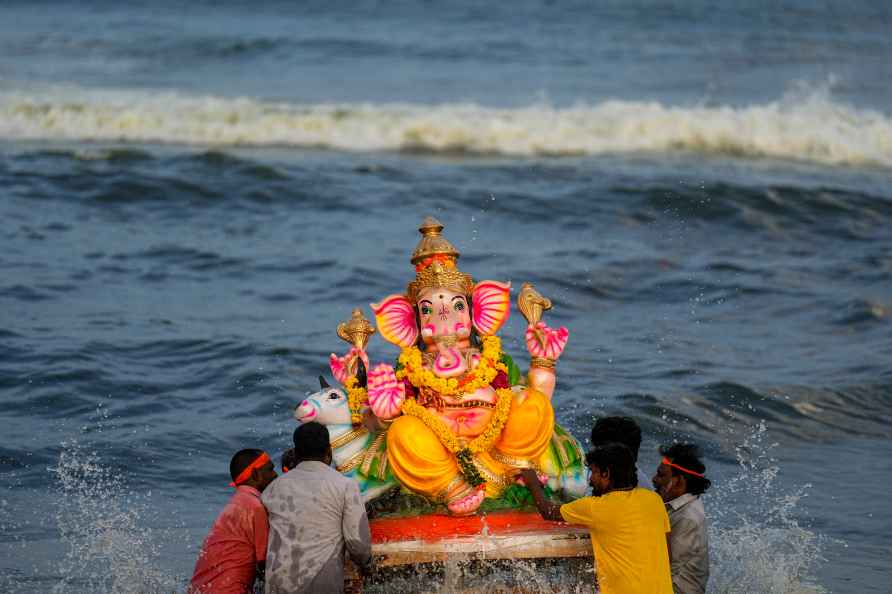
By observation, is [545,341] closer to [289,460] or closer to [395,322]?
[395,322]

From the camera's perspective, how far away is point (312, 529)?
6.79 m

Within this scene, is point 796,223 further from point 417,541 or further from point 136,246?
point 417,541

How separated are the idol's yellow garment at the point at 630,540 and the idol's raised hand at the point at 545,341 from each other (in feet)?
3.42

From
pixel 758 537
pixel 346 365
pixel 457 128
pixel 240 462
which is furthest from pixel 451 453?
pixel 457 128

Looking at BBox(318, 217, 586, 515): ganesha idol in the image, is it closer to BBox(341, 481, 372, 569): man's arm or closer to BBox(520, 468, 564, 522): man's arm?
BBox(520, 468, 564, 522): man's arm

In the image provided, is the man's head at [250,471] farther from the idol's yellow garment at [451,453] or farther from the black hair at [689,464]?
the black hair at [689,464]

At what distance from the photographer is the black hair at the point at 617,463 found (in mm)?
6809

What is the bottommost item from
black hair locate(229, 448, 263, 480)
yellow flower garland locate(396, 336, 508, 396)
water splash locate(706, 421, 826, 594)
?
water splash locate(706, 421, 826, 594)

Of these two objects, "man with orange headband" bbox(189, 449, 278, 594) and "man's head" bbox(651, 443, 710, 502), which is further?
"man's head" bbox(651, 443, 710, 502)

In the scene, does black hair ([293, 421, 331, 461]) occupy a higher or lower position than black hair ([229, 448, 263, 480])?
higher

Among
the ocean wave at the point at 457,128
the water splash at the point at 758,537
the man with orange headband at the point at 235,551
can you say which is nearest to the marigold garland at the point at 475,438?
the man with orange headband at the point at 235,551

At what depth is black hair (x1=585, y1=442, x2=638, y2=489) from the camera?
6809 millimetres

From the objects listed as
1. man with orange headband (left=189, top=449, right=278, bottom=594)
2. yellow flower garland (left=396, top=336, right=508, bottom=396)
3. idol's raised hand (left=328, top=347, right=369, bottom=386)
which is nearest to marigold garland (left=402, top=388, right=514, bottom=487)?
yellow flower garland (left=396, top=336, right=508, bottom=396)

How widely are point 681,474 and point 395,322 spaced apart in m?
1.86
